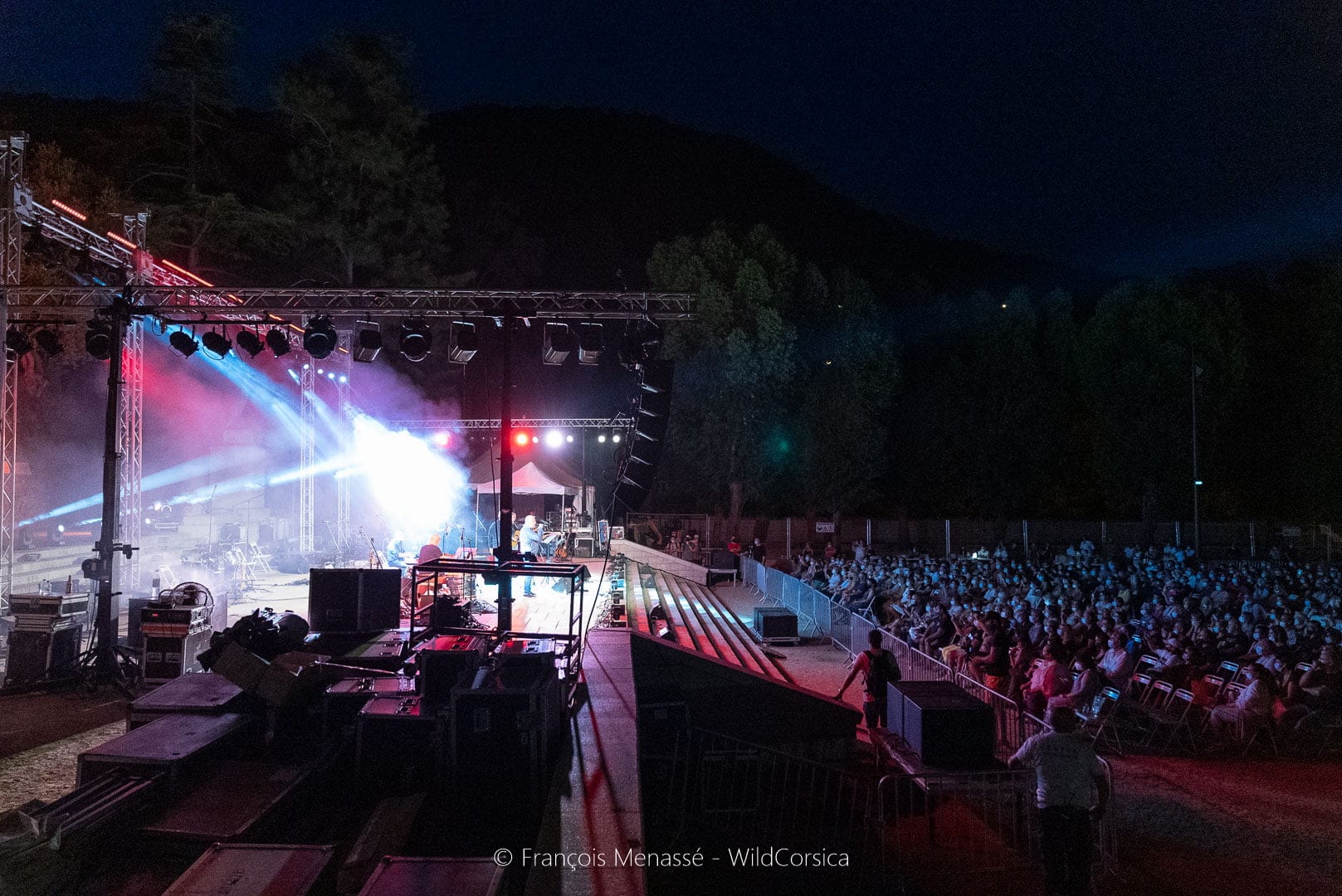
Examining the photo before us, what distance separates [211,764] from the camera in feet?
19.0

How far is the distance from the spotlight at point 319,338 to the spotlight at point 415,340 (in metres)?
1.09

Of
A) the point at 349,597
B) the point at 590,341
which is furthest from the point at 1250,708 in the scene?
the point at 349,597

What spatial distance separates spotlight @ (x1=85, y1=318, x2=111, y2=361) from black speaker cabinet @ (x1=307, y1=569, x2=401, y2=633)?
5090 mm

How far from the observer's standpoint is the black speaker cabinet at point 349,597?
932 centimetres

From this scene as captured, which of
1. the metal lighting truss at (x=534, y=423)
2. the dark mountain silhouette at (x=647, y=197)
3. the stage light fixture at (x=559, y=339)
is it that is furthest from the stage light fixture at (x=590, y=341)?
the dark mountain silhouette at (x=647, y=197)

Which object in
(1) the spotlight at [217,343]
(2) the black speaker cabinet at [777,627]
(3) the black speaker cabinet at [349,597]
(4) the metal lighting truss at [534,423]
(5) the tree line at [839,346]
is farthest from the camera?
(5) the tree line at [839,346]

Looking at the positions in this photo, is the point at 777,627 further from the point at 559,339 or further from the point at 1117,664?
the point at 559,339

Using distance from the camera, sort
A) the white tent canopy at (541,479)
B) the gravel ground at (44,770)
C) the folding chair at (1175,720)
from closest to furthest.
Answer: the gravel ground at (44,770) < the folding chair at (1175,720) < the white tent canopy at (541,479)

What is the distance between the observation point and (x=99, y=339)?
1098 cm

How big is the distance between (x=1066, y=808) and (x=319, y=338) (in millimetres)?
10749

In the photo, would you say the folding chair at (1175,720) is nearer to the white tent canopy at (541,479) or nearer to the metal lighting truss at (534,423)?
the metal lighting truss at (534,423)

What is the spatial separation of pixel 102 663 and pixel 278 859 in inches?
316

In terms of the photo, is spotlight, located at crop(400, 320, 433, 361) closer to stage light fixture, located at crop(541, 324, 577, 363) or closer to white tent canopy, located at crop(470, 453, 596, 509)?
stage light fixture, located at crop(541, 324, 577, 363)

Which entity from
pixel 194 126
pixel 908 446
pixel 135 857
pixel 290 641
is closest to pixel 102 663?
pixel 290 641
